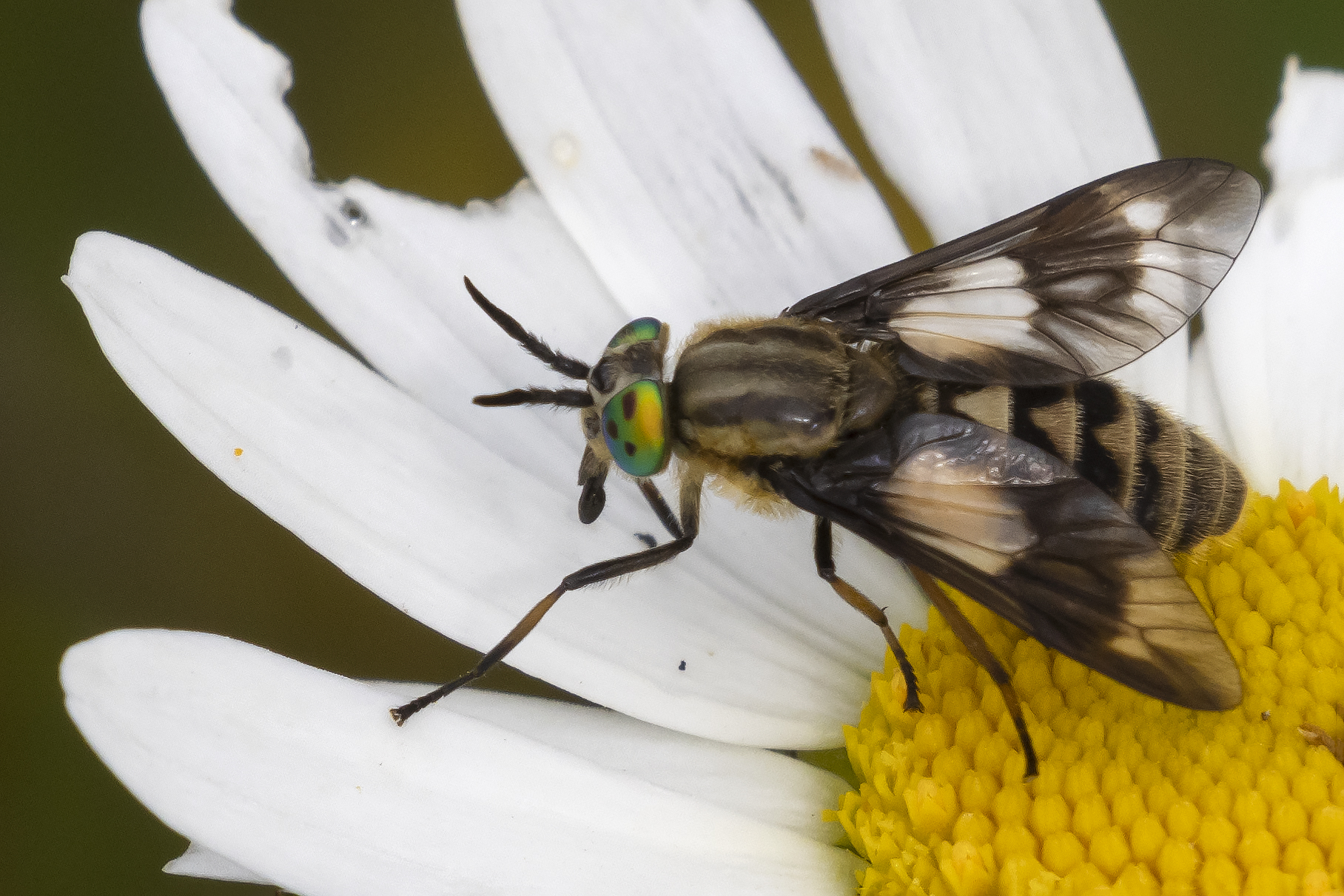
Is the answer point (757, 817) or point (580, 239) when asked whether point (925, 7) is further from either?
point (757, 817)

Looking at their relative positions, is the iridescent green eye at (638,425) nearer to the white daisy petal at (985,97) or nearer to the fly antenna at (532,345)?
the fly antenna at (532,345)

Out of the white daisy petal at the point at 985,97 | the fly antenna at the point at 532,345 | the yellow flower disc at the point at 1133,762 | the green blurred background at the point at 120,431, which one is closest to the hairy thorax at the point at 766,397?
the fly antenna at the point at 532,345

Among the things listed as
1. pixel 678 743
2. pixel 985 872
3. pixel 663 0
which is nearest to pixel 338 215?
pixel 663 0

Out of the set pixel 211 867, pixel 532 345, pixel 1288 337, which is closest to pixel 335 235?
pixel 532 345

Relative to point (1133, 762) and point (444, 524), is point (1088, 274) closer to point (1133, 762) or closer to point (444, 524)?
point (1133, 762)

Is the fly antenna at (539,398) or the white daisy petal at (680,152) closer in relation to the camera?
the fly antenna at (539,398)
